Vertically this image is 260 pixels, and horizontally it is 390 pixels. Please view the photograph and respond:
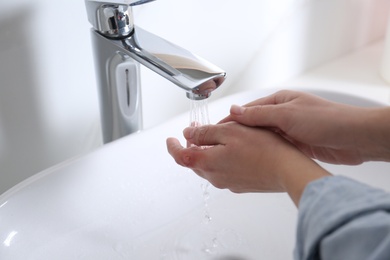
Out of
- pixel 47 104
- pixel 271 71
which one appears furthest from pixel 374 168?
pixel 47 104

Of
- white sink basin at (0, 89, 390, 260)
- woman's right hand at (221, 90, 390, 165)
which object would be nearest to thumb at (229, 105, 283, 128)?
woman's right hand at (221, 90, 390, 165)

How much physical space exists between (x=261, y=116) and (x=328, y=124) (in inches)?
2.4

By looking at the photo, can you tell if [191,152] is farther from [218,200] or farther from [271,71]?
[271,71]

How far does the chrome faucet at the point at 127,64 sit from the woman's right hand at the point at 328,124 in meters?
0.06

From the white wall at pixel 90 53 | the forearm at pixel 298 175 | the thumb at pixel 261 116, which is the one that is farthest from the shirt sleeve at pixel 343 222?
the white wall at pixel 90 53

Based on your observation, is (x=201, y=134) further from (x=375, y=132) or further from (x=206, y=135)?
(x=375, y=132)

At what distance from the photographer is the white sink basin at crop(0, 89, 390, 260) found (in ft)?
1.75

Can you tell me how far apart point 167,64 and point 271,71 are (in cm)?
40

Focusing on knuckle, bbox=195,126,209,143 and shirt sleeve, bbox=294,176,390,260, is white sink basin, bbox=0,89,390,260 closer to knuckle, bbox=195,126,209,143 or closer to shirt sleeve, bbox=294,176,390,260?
knuckle, bbox=195,126,209,143

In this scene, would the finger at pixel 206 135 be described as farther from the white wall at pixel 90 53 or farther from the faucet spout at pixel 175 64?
the white wall at pixel 90 53

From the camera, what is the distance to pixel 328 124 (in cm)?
49

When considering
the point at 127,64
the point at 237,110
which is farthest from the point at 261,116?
the point at 127,64

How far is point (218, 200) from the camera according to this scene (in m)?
0.65

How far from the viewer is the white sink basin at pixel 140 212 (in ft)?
1.75
